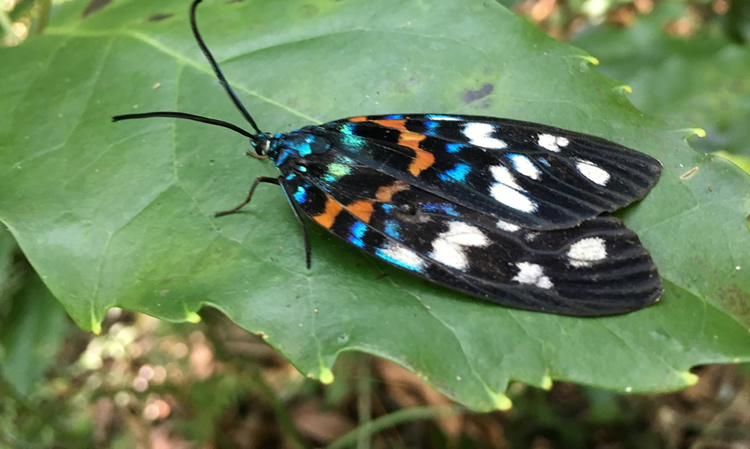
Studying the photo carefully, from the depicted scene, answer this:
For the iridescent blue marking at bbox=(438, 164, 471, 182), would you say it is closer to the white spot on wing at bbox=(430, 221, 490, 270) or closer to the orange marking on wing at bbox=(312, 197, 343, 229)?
the white spot on wing at bbox=(430, 221, 490, 270)

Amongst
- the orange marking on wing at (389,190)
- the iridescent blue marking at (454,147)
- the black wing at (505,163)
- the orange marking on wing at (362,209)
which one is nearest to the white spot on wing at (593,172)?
the black wing at (505,163)

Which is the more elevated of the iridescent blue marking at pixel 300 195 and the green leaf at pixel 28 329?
→ the iridescent blue marking at pixel 300 195

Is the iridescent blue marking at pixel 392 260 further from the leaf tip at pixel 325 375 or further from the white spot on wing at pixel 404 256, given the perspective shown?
the leaf tip at pixel 325 375

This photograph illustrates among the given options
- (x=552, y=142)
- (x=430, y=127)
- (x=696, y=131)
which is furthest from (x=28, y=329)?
(x=696, y=131)

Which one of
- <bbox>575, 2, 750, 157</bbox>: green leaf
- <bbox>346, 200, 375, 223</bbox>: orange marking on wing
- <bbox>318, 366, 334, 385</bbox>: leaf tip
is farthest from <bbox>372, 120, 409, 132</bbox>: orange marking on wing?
<bbox>575, 2, 750, 157</bbox>: green leaf

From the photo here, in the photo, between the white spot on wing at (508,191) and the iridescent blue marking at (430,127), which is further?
the iridescent blue marking at (430,127)
